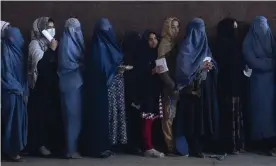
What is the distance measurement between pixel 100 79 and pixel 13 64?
0.99 m

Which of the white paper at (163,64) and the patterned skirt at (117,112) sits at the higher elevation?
the white paper at (163,64)

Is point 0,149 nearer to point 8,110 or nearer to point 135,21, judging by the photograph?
point 8,110

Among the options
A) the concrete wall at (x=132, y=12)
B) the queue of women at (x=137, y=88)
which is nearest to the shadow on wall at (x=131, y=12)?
the concrete wall at (x=132, y=12)

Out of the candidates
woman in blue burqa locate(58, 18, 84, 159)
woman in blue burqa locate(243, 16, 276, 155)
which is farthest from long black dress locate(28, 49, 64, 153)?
woman in blue burqa locate(243, 16, 276, 155)

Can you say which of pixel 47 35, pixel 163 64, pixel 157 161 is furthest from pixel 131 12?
pixel 157 161

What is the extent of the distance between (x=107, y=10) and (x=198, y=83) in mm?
1503

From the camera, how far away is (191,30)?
625 centimetres

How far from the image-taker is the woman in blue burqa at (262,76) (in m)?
6.25

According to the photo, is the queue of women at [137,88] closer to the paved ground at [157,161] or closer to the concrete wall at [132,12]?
the paved ground at [157,161]

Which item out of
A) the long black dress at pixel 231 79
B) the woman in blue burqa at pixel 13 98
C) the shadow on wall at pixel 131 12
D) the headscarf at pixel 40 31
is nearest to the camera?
the woman in blue burqa at pixel 13 98

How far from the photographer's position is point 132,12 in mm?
6711

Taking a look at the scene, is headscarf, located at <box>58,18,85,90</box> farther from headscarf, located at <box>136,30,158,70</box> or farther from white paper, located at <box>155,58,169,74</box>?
white paper, located at <box>155,58,169,74</box>

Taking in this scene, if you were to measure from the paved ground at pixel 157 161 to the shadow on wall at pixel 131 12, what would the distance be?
1.55 m

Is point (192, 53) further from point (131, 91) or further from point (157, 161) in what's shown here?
point (157, 161)
